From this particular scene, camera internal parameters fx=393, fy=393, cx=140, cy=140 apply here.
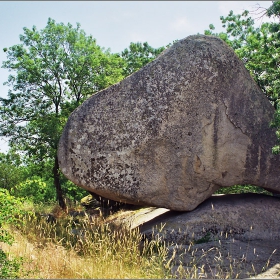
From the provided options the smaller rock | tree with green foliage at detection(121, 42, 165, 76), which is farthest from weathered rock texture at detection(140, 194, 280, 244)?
tree with green foliage at detection(121, 42, 165, 76)

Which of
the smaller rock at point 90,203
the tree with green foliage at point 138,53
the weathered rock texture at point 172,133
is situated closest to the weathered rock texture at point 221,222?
the weathered rock texture at point 172,133

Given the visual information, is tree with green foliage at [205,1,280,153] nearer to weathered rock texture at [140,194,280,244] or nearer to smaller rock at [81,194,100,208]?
weathered rock texture at [140,194,280,244]

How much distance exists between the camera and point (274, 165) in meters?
10.1

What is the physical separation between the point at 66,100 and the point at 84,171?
22.1 ft

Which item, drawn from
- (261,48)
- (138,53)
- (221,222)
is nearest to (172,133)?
(221,222)

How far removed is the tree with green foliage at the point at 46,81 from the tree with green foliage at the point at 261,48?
17.6ft

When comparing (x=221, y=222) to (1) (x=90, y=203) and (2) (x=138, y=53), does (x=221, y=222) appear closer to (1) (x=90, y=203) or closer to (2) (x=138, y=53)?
(1) (x=90, y=203)

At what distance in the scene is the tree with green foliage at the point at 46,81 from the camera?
14.4m

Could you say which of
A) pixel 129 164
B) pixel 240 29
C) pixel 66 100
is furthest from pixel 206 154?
pixel 240 29

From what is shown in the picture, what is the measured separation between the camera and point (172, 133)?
9.19 meters

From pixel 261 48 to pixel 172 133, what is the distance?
629cm

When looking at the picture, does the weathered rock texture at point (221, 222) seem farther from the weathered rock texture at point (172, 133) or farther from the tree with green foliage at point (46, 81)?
the tree with green foliage at point (46, 81)

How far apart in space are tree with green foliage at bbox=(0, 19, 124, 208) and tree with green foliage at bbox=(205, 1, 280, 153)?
17.6 ft

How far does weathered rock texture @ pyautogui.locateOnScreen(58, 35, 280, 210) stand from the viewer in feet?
29.6
